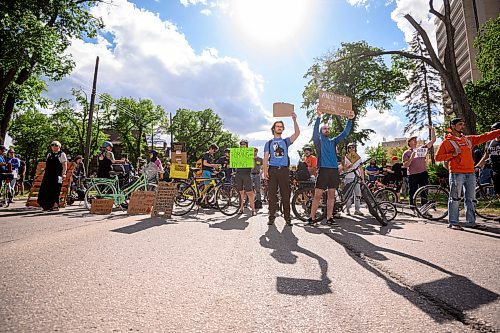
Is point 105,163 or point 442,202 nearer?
point 442,202

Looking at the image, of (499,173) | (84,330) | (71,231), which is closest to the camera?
(84,330)

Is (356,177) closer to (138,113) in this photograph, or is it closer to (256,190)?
(256,190)

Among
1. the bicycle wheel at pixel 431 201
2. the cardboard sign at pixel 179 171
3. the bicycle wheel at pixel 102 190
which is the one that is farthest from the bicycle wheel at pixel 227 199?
the bicycle wheel at pixel 431 201

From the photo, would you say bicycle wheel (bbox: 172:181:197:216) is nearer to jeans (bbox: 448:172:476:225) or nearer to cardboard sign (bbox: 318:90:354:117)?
cardboard sign (bbox: 318:90:354:117)

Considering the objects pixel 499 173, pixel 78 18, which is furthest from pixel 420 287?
pixel 78 18

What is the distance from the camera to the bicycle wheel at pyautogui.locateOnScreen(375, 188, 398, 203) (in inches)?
298

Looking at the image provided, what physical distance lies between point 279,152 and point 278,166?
312 millimetres

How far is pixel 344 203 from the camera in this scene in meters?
6.56

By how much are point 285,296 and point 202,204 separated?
6.56 m

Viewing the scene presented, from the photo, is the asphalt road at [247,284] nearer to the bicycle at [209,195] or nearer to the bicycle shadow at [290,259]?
the bicycle shadow at [290,259]

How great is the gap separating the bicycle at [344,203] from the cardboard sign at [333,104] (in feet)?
4.48

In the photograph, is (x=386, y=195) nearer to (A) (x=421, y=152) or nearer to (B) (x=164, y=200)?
(A) (x=421, y=152)

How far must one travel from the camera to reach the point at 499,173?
20.3 ft

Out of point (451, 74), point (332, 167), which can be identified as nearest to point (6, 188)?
point (332, 167)
